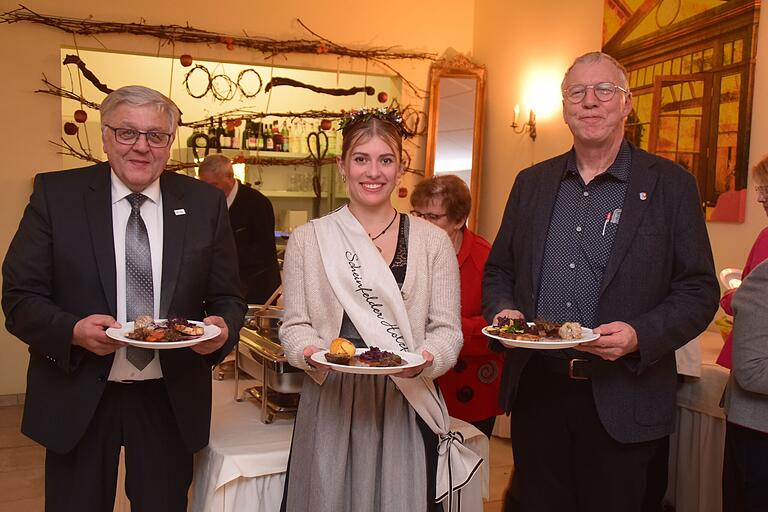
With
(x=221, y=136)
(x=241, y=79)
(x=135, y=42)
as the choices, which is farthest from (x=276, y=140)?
(x=135, y=42)

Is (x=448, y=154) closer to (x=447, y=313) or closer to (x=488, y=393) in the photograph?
(x=488, y=393)

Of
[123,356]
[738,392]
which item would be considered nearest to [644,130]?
[738,392]

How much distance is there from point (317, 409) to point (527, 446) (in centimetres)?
58

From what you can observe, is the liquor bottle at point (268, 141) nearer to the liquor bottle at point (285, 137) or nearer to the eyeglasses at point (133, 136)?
the liquor bottle at point (285, 137)

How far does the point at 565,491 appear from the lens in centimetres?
194

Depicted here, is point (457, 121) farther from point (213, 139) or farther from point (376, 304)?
point (376, 304)

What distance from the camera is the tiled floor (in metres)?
3.49

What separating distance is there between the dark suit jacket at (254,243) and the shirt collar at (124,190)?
274 centimetres

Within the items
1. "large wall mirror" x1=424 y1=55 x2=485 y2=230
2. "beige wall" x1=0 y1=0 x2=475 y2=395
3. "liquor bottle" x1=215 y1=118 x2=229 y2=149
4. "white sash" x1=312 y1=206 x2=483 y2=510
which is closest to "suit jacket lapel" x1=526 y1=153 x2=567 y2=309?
"white sash" x1=312 y1=206 x2=483 y2=510

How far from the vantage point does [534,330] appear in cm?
178

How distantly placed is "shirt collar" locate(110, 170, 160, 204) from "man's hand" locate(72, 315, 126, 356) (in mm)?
335

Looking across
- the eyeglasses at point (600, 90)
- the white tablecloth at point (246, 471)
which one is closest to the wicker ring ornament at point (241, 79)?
the white tablecloth at point (246, 471)

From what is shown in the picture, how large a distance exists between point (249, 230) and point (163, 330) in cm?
307

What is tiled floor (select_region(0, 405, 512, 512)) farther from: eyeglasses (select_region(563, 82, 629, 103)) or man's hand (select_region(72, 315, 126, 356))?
eyeglasses (select_region(563, 82, 629, 103))
